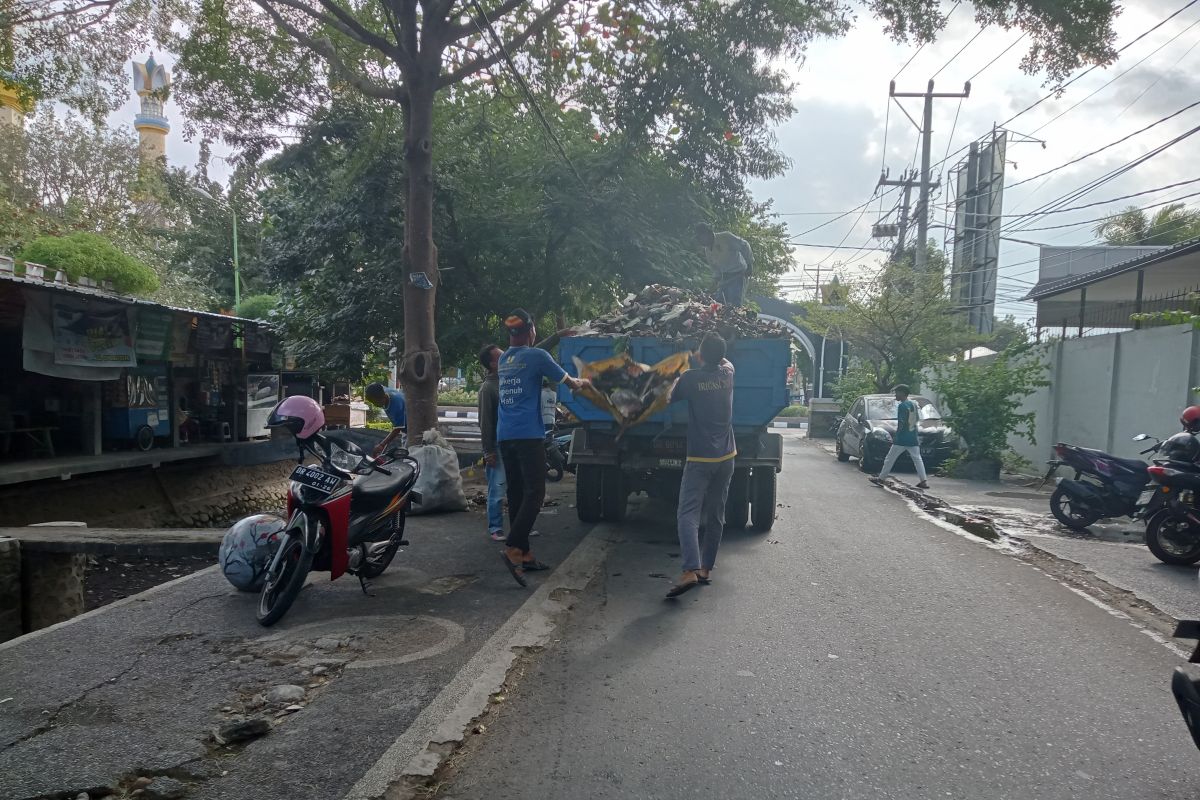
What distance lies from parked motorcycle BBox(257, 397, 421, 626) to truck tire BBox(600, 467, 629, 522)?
123 inches

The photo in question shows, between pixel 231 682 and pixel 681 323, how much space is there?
5.49 meters

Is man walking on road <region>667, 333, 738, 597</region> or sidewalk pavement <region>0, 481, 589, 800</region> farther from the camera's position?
man walking on road <region>667, 333, 738, 597</region>

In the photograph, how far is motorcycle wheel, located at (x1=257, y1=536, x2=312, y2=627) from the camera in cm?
482

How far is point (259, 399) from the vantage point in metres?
16.9

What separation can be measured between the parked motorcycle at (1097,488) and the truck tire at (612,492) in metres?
5.29

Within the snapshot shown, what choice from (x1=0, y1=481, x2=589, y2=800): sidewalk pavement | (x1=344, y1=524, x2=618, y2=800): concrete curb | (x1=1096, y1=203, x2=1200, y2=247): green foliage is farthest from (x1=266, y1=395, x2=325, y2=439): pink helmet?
(x1=1096, y1=203, x2=1200, y2=247): green foliage

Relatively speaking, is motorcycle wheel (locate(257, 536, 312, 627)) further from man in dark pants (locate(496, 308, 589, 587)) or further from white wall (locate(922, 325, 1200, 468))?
white wall (locate(922, 325, 1200, 468))

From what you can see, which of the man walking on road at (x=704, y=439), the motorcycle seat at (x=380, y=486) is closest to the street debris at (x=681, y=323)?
the man walking on road at (x=704, y=439)

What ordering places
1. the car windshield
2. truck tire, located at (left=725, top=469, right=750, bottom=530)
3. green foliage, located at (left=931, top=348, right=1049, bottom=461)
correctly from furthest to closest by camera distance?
the car windshield → green foliage, located at (left=931, top=348, right=1049, bottom=461) → truck tire, located at (left=725, top=469, right=750, bottom=530)

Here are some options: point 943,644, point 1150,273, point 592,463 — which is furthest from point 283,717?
point 1150,273

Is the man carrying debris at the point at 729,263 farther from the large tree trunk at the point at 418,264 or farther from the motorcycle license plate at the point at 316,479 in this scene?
the motorcycle license plate at the point at 316,479

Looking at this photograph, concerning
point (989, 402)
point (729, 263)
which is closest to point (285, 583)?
point (729, 263)

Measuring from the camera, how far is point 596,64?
13273mm

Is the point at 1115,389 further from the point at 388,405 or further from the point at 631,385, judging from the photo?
the point at 388,405
